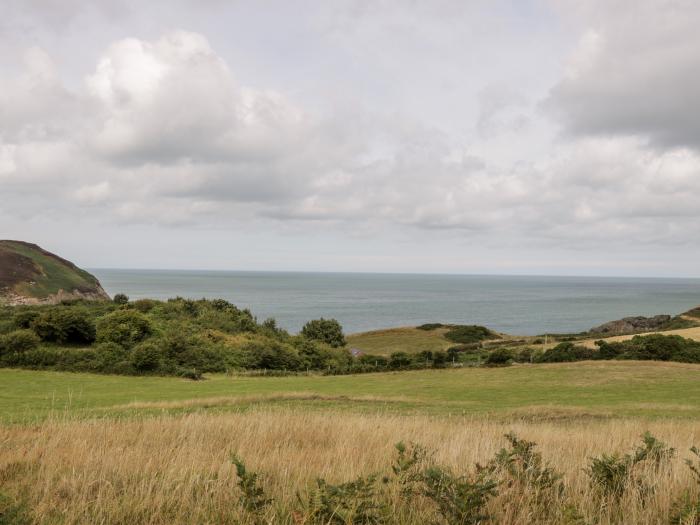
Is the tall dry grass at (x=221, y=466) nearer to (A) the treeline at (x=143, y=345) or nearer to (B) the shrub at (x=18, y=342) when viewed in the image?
(A) the treeline at (x=143, y=345)

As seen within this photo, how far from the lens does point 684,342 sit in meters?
45.2

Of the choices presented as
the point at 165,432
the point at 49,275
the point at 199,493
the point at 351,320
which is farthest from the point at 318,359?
the point at 49,275

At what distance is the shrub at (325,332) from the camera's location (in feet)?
226

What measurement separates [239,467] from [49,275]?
141695 mm

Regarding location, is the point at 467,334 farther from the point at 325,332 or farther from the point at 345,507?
the point at 345,507

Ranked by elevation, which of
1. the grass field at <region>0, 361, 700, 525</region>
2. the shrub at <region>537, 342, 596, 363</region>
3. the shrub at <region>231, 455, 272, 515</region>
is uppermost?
the shrub at <region>231, 455, 272, 515</region>

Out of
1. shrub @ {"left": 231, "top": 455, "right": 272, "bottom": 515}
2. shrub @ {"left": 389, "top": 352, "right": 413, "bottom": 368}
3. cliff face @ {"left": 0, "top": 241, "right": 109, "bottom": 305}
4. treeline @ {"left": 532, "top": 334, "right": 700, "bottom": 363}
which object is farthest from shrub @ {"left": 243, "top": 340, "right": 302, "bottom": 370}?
cliff face @ {"left": 0, "top": 241, "right": 109, "bottom": 305}

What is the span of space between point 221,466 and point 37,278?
445 feet

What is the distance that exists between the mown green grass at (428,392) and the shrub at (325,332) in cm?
2703

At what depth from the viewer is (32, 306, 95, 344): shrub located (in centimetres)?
4344

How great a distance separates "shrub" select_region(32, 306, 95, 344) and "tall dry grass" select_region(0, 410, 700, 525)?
40562mm

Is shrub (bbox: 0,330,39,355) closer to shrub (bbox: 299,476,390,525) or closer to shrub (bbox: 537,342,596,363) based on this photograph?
shrub (bbox: 537,342,596,363)

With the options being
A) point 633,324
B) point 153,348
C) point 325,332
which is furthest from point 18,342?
point 633,324

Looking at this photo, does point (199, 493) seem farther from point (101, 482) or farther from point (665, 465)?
point (665, 465)
